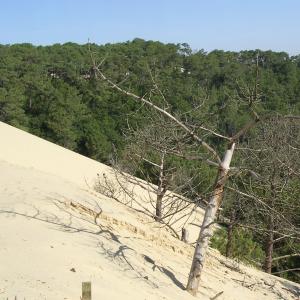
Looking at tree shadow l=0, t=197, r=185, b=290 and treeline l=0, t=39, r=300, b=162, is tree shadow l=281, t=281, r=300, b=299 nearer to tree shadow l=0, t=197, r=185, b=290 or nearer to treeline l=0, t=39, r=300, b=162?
tree shadow l=0, t=197, r=185, b=290

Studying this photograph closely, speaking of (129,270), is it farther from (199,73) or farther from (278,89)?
(199,73)

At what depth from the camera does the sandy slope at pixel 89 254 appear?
261 inches

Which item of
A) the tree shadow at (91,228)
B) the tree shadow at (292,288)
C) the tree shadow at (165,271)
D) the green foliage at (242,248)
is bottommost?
the green foliage at (242,248)

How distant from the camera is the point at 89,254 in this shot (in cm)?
785

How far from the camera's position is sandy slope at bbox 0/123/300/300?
662cm

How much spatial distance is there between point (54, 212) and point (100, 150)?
35.1 metres

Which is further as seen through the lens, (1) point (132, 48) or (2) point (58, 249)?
(1) point (132, 48)

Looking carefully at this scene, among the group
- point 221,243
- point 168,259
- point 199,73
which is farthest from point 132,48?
point 168,259

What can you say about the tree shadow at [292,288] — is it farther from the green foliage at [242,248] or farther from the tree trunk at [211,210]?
the tree trunk at [211,210]

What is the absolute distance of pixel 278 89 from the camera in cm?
5956

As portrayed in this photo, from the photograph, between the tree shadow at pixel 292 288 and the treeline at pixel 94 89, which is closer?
the tree shadow at pixel 292 288

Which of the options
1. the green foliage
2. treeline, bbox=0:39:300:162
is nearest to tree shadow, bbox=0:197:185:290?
the green foliage

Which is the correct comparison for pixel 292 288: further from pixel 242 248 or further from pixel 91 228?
pixel 91 228

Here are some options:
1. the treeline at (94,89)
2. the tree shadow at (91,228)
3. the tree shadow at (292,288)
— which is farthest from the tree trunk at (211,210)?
the treeline at (94,89)
